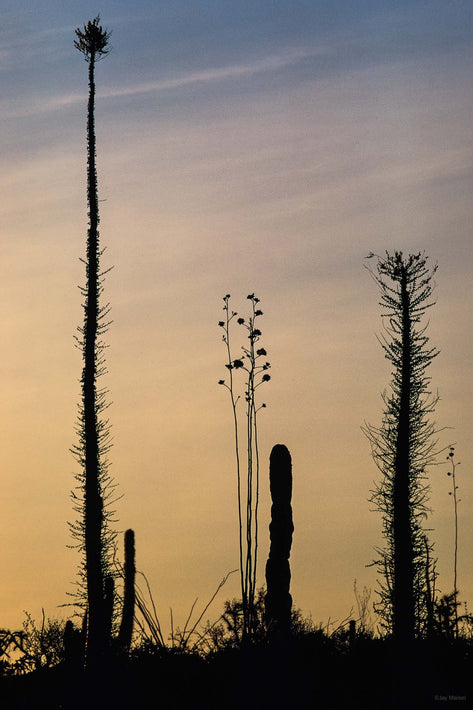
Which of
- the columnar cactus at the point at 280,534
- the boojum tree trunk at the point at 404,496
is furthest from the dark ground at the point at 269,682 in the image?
the boojum tree trunk at the point at 404,496

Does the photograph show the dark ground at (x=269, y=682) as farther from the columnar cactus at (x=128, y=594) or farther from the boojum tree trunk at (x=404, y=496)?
the boojum tree trunk at (x=404, y=496)

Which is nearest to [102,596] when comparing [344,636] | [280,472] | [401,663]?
[280,472]

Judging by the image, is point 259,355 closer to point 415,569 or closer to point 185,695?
point 415,569

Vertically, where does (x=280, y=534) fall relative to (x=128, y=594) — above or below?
above

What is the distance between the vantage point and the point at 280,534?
19.0m

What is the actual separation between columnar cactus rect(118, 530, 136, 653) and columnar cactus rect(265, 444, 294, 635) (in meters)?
3.76

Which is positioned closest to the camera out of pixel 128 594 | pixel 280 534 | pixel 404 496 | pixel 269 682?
pixel 269 682

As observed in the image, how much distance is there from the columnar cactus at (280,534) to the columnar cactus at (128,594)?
12.3 feet

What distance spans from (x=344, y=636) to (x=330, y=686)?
1.66 m

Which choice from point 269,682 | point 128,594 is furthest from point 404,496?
point 269,682

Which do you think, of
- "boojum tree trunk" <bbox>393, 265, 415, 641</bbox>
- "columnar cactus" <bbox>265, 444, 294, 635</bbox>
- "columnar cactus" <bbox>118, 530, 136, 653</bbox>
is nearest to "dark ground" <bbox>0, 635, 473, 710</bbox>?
"columnar cactus" <bbox>265, 444, 294, 635</bbox>

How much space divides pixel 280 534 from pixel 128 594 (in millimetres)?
5673

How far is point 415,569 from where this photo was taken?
90.8ft

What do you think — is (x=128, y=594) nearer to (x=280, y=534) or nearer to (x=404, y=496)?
(x=280, y=534)
